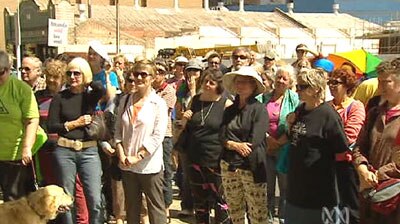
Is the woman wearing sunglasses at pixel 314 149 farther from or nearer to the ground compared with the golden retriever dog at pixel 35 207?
farther from the ground

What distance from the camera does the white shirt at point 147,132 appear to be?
5.64m

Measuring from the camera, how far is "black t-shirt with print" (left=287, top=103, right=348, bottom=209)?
4.53 meters

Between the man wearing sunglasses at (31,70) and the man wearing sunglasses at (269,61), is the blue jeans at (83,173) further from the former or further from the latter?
the man wearing sunglasses at (269,61)

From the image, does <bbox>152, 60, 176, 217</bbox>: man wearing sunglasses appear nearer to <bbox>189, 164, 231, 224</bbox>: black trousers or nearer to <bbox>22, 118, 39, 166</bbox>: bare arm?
<bbox>189, 164, 231, 224</bbox>: black trousers

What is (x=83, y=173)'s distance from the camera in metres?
5.82

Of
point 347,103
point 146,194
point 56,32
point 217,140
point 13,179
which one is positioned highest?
point 56,32

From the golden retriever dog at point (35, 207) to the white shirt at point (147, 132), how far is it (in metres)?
0.71

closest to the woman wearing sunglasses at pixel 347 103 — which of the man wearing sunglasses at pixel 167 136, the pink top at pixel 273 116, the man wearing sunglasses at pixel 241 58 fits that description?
the pink top at pixel 273 116

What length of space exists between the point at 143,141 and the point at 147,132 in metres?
0.09

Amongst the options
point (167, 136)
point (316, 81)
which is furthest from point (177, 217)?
point (316, 81)

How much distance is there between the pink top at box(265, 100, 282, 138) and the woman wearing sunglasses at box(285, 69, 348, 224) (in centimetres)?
152

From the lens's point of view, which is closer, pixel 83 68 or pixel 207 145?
pixel 83 68

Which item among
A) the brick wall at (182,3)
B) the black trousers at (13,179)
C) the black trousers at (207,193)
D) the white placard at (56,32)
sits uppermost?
the brick wall at (182,3)

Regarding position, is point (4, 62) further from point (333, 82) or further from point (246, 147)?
point (333, 82)
